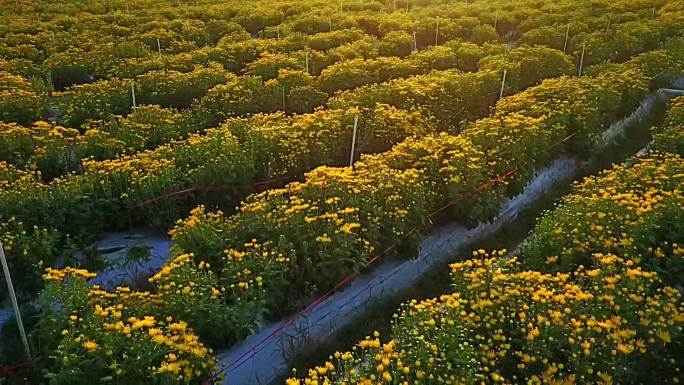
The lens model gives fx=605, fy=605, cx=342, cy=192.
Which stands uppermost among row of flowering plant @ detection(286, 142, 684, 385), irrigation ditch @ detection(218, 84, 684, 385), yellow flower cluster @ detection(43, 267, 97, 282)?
yellow flower cluster @ detection(43, 267, 97, 282)

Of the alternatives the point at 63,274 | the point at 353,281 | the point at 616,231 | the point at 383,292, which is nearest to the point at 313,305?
the point at 353,281

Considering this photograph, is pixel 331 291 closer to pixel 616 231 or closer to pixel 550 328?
pixel 550 328

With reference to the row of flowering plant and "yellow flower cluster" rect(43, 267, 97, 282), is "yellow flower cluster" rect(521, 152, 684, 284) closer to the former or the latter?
the row of flowering plant

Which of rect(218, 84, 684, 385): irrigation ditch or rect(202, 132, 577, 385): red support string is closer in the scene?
rect(202, 132, 577, 385): red support string

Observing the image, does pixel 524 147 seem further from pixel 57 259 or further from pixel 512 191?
pixel 57 259

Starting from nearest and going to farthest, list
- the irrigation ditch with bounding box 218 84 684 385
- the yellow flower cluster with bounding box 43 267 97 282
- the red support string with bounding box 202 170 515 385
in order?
the yellow flower cluster with bounding box 43 267 97 282
the red support string with bounding box 202 170 515 385
the irrigation ditch with bounding box 218 84 684 385

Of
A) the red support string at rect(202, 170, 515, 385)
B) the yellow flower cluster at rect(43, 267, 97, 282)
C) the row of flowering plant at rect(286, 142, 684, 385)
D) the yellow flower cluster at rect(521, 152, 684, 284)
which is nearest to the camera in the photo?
the row of flowering plant at rect(286, 142, 684, 385)

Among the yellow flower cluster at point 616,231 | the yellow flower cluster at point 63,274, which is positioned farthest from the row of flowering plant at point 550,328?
the yellow flower cluster at point 63,274

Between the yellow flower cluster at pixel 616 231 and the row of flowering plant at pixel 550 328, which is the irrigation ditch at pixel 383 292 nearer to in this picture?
the row of flowering plant at pixel 550 328

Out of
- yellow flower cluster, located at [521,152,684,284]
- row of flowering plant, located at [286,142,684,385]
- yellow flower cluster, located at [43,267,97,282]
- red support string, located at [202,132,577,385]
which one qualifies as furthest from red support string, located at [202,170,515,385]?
yellow flower cluster, located at [43,267,97,282]

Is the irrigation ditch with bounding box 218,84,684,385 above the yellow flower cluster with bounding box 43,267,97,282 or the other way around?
the other way around

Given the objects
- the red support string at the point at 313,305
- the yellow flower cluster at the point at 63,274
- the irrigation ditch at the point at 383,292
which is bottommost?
the irrigation ditch at the point at 383,292
